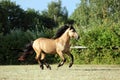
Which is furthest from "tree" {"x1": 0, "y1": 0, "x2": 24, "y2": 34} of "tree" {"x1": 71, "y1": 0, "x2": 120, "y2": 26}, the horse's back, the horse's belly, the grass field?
the grass field

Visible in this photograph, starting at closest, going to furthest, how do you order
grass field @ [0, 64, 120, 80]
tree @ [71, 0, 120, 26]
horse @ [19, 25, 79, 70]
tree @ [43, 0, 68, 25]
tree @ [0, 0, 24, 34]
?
grass field @ [0, 64, 120, 80], horse @ [19, 25, 79, 70], tree @ [71, 0, 120, 26], tree @ [0, 0, 24, 34], tree @ [43, 0, 68, 25]

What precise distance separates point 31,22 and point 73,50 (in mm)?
47258

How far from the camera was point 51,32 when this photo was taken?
30938 millimetres

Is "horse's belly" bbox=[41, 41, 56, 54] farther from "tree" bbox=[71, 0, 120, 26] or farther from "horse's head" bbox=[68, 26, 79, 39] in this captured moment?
"tree" bbox=[71, 0, 120, 26]

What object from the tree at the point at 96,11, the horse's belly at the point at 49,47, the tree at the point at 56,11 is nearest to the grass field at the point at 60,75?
the horse's belly at the point at 49,47

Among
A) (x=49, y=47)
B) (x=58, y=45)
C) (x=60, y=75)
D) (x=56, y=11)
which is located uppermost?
(x=58, y=45)

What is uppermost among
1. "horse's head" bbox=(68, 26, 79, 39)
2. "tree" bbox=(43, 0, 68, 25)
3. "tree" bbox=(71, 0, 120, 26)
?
"horse's head" bbox=(68, 26, 79, 39)

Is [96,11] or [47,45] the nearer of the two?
[47,45]

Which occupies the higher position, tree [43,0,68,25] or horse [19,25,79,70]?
horse [19,25,79,70]

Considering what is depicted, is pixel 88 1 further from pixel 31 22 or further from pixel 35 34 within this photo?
pixel 35 34

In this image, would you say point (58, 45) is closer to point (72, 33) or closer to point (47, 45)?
point (47, 45)

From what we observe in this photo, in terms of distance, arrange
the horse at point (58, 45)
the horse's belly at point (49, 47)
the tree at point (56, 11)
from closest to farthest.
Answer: the horse at point (58, 45) → the horse's belly at point (49, 47) → the tree at point (56, 11)

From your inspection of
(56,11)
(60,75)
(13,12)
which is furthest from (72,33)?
(56,11)

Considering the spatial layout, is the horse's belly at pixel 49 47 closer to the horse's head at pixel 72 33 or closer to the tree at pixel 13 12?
the horse's head at pixel 72 33
